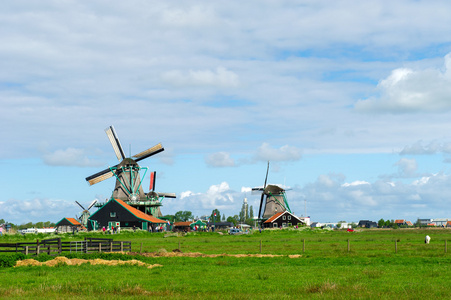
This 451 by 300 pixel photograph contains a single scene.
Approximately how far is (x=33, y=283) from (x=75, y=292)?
4307mm

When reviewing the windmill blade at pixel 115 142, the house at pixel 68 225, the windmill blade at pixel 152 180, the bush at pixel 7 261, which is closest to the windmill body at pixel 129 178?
the windmill blade at pixel 115 142

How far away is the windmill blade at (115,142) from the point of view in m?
117

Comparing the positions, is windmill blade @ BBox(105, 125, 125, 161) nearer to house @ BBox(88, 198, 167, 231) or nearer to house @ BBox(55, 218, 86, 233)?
house @ BBox(88, 198, 167, 231)

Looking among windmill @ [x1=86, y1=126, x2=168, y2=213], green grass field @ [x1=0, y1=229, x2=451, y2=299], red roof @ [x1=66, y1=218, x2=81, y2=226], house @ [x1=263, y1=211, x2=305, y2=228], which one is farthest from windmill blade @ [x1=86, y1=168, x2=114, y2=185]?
green grass field @ [x1=0, y1=229, x2=451, y2=299]

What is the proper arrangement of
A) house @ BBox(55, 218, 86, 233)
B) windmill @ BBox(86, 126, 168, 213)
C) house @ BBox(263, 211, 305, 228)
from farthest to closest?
1. house @ BBox(55, 218, 86, 233)
2. house @ BBox(263, 211, 305, 228)
3. windmill @ BBox(86, 126, 168, 213)

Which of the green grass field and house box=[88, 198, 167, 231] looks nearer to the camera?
the green grass field

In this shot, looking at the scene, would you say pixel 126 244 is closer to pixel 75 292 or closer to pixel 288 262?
pixel 288 262

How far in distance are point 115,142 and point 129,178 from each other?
10704mm

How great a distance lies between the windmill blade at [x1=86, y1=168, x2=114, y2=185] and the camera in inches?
4510

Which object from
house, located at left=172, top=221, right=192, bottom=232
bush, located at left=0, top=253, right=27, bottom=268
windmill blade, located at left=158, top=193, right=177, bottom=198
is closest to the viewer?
bush, located at left=0, top=253, right=27, bottom=268

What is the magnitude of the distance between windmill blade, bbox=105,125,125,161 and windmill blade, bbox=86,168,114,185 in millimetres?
4021

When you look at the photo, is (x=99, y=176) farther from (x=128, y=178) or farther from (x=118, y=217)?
(x=118, y=217)

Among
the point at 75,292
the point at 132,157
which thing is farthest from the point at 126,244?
the point at 132,157

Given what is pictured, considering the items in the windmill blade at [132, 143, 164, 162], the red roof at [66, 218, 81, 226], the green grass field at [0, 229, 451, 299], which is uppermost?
the windmill blade at [132, 143, 164, 162]
